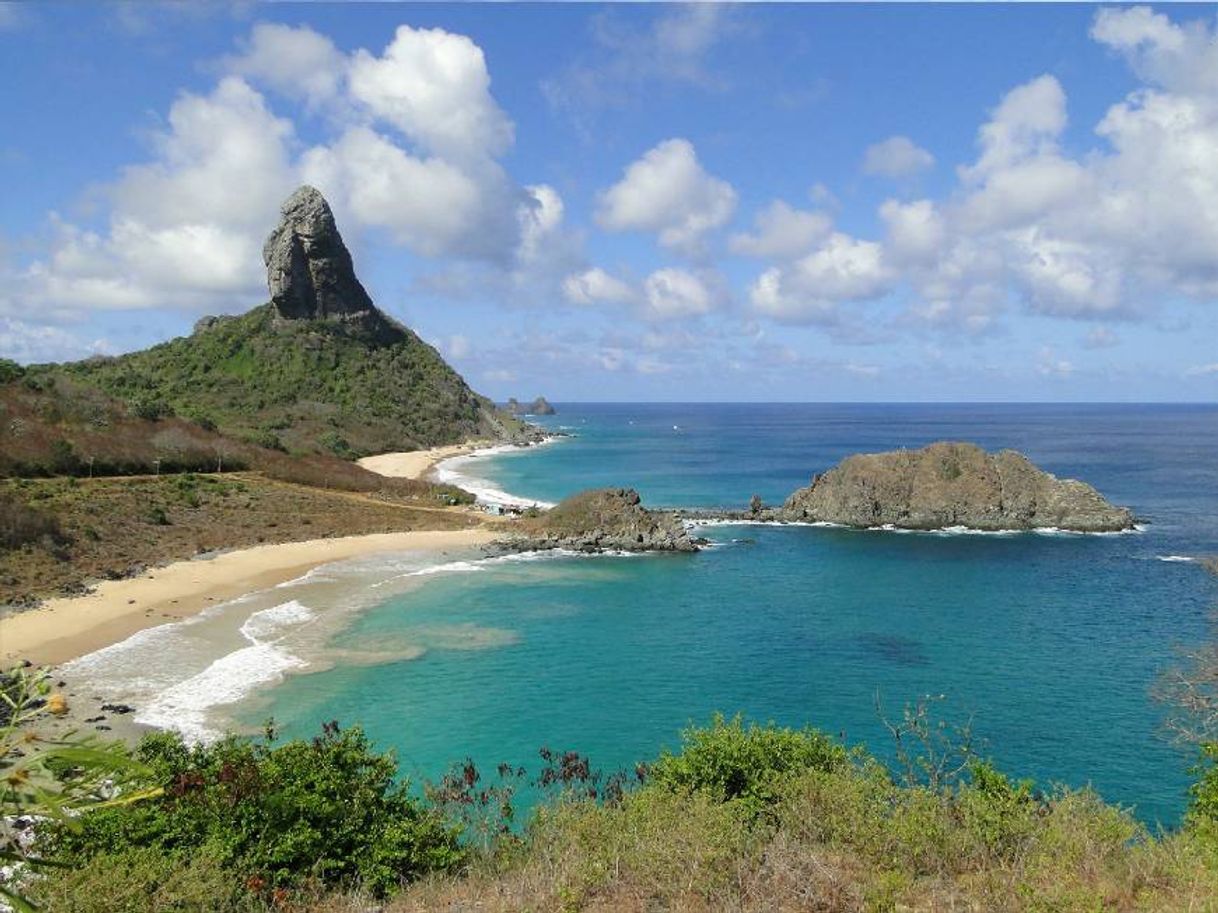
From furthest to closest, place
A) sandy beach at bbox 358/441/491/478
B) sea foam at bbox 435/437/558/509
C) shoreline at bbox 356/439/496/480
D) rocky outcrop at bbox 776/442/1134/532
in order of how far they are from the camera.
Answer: sandy beach at bbox 358/441/491/478
shoreline at bbox 356/439/496/480
sea foam at bbox 435/437/558/509
rocky outcrop at bbox 776/442/1134/532

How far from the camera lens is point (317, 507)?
68.4 meters

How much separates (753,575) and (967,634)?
15.8m

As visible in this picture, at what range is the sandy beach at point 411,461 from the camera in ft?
348

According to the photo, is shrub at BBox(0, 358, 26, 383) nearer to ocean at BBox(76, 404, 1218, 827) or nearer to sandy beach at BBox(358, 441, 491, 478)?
sandy beach at BBox(358, 441, 491, 478)

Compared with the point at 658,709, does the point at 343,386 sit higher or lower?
higher

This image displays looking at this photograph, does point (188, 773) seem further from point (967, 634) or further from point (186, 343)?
point (186, 343)

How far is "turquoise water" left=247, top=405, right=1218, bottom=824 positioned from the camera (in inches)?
1084

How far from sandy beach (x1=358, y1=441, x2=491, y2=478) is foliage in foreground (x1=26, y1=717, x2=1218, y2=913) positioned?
86.5 metres

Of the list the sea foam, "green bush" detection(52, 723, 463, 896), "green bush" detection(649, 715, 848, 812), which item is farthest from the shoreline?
"green bush" detection(52, 723, 463, 896)

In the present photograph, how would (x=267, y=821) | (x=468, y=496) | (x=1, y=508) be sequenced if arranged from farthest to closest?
(x=468, y=496) < (x=1, y=508) < (x=267, y=821)

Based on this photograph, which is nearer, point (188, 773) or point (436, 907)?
point (436, 907)

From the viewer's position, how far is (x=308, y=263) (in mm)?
145750

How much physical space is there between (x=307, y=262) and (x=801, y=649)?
132 metres

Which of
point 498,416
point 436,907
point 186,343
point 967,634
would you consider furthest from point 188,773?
point 498,416
